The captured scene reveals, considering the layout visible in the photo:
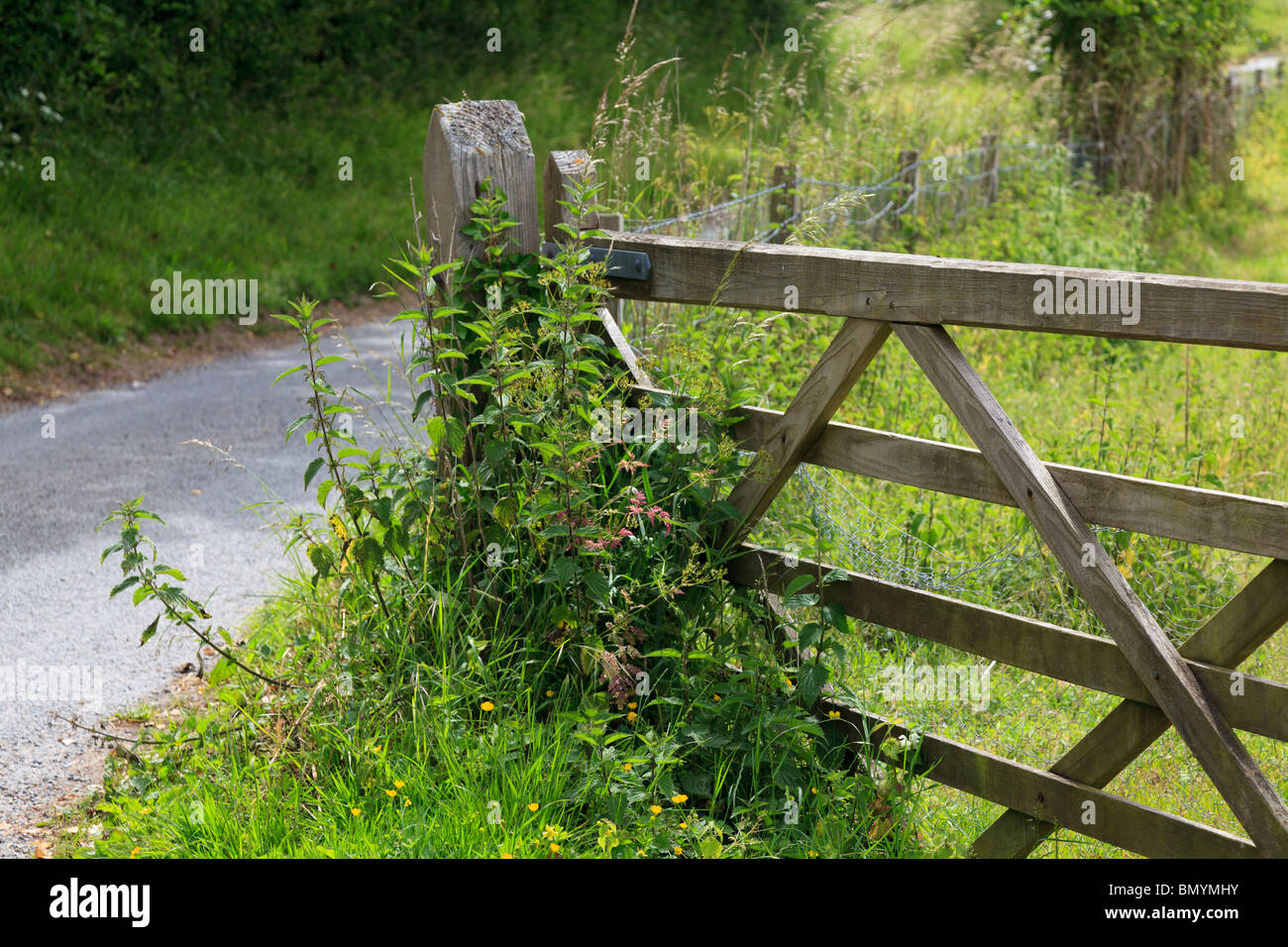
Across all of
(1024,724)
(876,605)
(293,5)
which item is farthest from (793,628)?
(293,5)

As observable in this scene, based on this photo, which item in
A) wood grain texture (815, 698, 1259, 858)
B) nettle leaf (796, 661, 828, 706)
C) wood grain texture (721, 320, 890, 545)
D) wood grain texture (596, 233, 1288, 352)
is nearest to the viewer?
wood grain texture (596, 233, 1288, 352)

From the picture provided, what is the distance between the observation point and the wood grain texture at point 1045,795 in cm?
281

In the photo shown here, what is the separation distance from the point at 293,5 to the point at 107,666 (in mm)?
13613

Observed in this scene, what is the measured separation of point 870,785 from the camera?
3.24 meters

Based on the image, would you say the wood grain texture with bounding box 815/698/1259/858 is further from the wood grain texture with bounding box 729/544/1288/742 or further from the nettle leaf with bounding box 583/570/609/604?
the nettle leaf with bounding box 583/570/609/604

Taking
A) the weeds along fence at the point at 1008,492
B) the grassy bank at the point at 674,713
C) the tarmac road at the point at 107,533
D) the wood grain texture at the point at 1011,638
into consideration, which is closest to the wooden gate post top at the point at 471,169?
the weeds along fence at the point at 1008,492

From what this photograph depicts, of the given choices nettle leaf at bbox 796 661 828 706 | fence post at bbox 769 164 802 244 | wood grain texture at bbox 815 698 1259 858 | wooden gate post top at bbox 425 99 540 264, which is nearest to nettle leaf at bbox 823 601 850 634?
nettle leaf at bbox 796 661 828 706

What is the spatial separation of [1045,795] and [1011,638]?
1.49ft

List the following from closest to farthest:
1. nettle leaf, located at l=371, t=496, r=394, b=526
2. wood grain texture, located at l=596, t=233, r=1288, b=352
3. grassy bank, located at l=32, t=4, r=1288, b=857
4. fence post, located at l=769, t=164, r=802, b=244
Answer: wood grain texture, located at l=596, t=233, r=1288, b=352
grassy bank, located at l=32, t=4, r=1288, b=857
nettle leaf, located at l=371, t=496, r=394, b=526
fence post, located at l=769, t=164, r=802, b=244

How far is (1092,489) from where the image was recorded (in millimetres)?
2771

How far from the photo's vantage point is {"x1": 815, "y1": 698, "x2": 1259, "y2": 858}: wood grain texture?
2809 millimetres

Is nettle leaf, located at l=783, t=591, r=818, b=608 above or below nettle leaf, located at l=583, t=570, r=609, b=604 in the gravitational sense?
below

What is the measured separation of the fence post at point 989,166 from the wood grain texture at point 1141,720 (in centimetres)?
824
